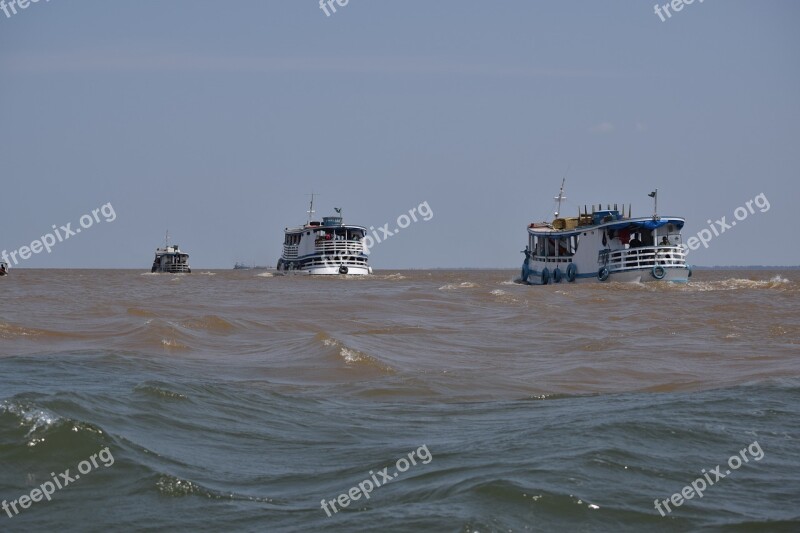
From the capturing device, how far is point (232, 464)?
23.6ft

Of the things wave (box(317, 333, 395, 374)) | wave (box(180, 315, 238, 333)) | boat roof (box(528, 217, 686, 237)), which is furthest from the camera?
boat roof (box(528, 217, 686, 237))

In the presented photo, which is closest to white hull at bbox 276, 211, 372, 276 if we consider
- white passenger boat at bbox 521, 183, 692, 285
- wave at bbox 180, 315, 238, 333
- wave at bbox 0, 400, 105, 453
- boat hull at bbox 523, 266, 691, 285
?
white passenger boat at bbox 521, 183, 692, 285

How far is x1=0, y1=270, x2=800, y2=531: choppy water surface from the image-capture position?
5.95 metres

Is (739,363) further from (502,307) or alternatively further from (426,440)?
(502,307)

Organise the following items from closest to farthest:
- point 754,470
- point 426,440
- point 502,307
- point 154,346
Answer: point 754,470
point 426,440
point 154,346
point 502,307

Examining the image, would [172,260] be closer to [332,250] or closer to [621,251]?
[332,250]

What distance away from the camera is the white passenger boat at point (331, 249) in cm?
6925

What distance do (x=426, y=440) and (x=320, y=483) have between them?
1533mm

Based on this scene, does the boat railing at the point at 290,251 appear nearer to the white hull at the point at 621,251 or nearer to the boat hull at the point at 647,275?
the white hull at the point at 621,251

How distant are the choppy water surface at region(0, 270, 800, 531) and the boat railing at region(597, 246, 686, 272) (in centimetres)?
2306

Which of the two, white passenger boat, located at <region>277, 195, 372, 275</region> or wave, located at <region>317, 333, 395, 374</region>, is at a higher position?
white passenger boat, located at <region>277, 195, 372, 275</region>

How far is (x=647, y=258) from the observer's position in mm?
40625

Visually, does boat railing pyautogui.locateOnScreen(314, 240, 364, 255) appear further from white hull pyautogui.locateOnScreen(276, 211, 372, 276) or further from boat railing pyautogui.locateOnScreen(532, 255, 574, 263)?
boat railing pyautogui.locateOnScreen(532, 255, 574, 263)

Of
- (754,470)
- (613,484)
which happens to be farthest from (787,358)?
(613,484)
